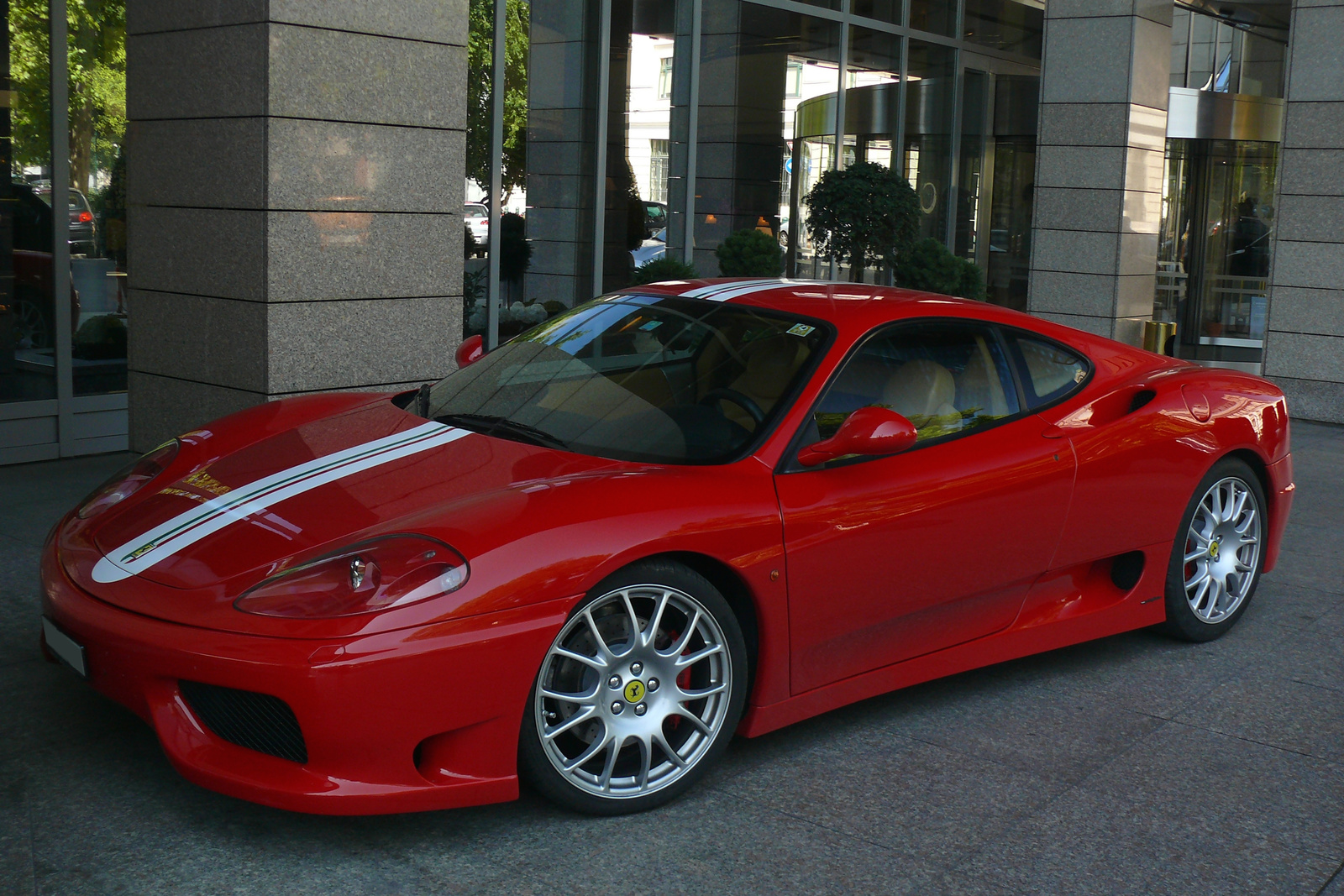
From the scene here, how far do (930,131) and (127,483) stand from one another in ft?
42.7

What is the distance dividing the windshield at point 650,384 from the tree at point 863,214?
8.26 metres

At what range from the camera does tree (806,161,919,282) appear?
12.4m

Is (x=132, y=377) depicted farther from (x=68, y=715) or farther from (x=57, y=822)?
(x=57, y=822)

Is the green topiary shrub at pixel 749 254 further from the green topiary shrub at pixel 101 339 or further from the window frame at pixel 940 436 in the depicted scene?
the window frame at pixel 940 436

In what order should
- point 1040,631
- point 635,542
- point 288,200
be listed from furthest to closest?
point 288,200
point 1040,631
point 635,542

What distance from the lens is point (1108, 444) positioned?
4535 millimetres

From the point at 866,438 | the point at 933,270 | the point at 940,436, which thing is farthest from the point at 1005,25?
the point at 866,438

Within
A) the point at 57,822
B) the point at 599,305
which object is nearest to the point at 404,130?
the point at 599,305

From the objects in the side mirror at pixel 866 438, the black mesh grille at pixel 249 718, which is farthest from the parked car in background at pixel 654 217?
the black mesh grille at pixel 249 718

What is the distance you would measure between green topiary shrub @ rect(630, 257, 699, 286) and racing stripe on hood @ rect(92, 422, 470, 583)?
7.32m

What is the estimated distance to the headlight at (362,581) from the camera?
3025mm

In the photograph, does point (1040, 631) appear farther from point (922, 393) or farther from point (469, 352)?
point (469, 352)

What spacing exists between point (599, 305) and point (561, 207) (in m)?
6.30

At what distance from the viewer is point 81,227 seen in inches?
314
